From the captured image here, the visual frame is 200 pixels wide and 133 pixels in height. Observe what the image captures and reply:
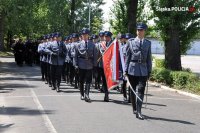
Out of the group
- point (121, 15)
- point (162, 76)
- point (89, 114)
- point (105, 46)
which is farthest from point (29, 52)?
point (89, 114)

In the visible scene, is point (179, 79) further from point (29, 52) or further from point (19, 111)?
point (29, 52)

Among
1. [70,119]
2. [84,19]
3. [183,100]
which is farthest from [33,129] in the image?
[84,19]

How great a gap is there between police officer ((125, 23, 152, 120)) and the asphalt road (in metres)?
0.61

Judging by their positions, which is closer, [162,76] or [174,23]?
[162,76]

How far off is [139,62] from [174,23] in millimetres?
12104

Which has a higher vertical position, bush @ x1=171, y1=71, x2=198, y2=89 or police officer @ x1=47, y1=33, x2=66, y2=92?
police officer @ x1=47, y1=33, x2=66, y2=92

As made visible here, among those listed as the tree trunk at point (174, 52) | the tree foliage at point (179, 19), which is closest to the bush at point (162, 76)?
the tree trunk at point (174, 52)

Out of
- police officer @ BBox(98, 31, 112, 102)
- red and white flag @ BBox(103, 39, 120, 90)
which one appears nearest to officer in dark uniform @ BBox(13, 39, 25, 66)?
police officer @ BBox(98, 31, 112, 102)

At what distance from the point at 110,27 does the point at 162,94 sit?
19.7 meters

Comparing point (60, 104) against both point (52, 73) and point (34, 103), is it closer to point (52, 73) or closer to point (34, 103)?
point (34, 103)

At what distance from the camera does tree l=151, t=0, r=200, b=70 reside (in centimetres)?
2219

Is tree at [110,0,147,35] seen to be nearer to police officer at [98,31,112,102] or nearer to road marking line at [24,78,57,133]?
police officer at [98,31,112,102]

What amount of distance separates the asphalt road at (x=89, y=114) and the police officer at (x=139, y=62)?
61 centimetres

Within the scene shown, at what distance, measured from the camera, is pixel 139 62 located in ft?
35.1
